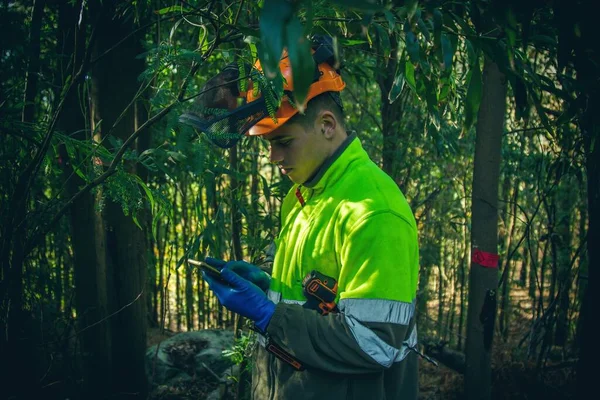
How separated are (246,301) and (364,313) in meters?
0.42

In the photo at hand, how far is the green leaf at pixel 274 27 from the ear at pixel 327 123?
3.87ft

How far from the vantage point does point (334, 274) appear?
1879 mm

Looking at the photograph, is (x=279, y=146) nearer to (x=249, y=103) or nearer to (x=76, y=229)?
(x=249, y=103)

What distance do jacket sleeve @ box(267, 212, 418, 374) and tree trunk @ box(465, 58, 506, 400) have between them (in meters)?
1.54

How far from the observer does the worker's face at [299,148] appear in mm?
2035

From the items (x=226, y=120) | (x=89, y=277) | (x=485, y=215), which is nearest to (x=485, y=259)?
(x=485, y=215)

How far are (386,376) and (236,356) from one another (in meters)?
1.37

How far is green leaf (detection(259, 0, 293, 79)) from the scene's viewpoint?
0.84 m

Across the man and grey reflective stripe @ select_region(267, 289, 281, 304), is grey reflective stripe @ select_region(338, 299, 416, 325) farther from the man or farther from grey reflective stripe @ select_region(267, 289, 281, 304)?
grey reflective stripe @ select_region(267, 289, 281, 304)

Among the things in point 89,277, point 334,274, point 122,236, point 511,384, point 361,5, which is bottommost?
point 511,384

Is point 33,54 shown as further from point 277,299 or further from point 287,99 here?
point 277,299

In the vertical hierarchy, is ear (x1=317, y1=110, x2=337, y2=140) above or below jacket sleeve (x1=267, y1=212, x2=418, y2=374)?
above

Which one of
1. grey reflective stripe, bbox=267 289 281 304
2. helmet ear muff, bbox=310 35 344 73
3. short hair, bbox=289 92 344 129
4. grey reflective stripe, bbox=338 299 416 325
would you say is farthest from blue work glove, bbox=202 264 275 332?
helmet ear muff, bbox=310 35 344 73

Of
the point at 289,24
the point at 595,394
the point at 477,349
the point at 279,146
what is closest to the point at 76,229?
the point at 279,146
